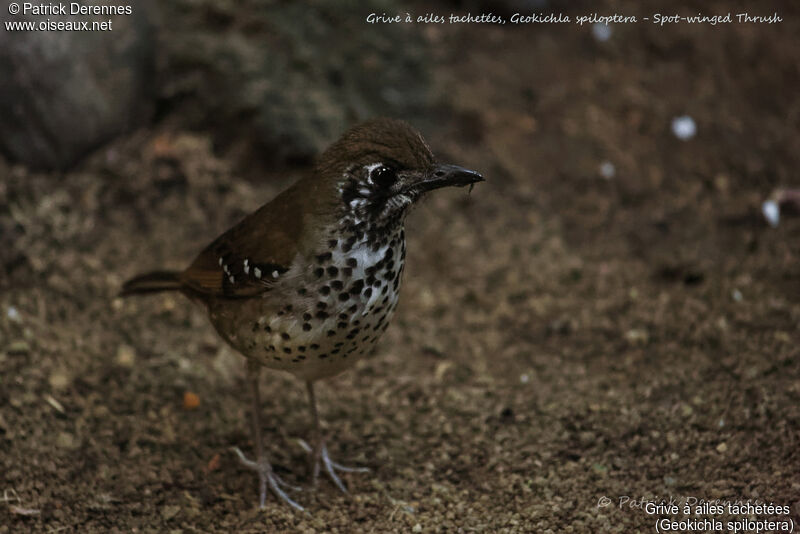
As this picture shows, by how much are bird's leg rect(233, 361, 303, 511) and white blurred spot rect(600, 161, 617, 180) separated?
128 inches

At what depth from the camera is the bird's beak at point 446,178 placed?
3170 mm

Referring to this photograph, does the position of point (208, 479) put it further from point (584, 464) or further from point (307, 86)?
point (307, 86)

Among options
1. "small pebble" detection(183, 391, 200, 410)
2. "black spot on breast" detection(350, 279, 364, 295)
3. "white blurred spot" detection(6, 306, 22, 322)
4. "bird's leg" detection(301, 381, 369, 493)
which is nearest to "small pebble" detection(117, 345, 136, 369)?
"small pebble" detection(183, 391, 200, 410)

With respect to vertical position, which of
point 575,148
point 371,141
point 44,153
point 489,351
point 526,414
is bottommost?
point 526,414

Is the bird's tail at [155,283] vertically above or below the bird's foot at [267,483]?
above

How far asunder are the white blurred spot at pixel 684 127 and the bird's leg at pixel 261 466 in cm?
393

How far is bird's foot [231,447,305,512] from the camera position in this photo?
3.72 m

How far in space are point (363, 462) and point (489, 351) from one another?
45.3 inches

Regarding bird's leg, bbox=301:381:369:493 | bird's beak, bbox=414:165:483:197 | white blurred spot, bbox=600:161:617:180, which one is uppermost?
white blurred spot, bbox=600:161:617:180

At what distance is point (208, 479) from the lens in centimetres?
387

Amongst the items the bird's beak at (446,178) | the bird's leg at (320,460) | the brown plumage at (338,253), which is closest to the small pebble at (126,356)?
the bird's leg at (320,460)

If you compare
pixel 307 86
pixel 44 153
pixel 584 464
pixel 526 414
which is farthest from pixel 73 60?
pixel 584 464

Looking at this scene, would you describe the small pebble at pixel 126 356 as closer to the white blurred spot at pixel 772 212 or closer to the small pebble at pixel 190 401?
the small pebble at pixel 190 401

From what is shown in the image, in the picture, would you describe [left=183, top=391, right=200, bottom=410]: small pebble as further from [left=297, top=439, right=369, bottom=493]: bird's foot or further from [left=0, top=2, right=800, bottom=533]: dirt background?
[left=297, top=439, right=369, bottom=493]: bird's foot
